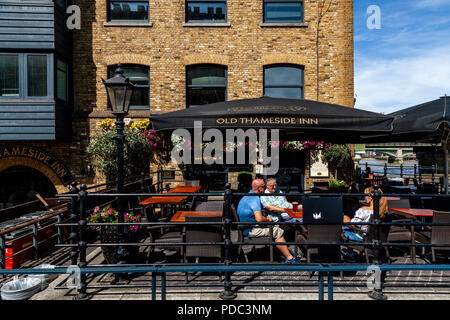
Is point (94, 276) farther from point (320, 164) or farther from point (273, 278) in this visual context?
point (320, 164)

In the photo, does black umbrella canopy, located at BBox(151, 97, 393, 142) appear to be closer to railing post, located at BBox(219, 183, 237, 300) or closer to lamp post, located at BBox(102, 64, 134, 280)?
lamp post, located at BBox(102, 64, 134, 280)

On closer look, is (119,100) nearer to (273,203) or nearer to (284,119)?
(284,119)

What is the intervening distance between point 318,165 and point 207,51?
5.75 meters

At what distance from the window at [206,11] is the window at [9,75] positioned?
19.7 ft

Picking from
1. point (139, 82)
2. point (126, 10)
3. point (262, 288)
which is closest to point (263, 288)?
point (262, 288)

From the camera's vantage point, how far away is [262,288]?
381 centimetres

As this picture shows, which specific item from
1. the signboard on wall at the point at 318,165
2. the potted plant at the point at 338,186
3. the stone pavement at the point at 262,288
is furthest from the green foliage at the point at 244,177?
the stone pavement at the point at 262,288

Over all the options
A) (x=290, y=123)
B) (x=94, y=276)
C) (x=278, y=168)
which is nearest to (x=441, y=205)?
(x=290, y=123)

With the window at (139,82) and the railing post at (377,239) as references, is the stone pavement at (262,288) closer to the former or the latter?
the railing post at (377,239)

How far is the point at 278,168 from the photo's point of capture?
10.2 meters

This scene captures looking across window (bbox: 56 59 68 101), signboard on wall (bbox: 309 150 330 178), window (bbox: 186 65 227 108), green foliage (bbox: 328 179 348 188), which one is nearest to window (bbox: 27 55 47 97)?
window (bbox: 56 59 68 101)

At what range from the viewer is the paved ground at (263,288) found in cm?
355

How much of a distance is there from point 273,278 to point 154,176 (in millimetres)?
6980

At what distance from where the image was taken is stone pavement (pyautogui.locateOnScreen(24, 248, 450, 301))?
11.7 feet
